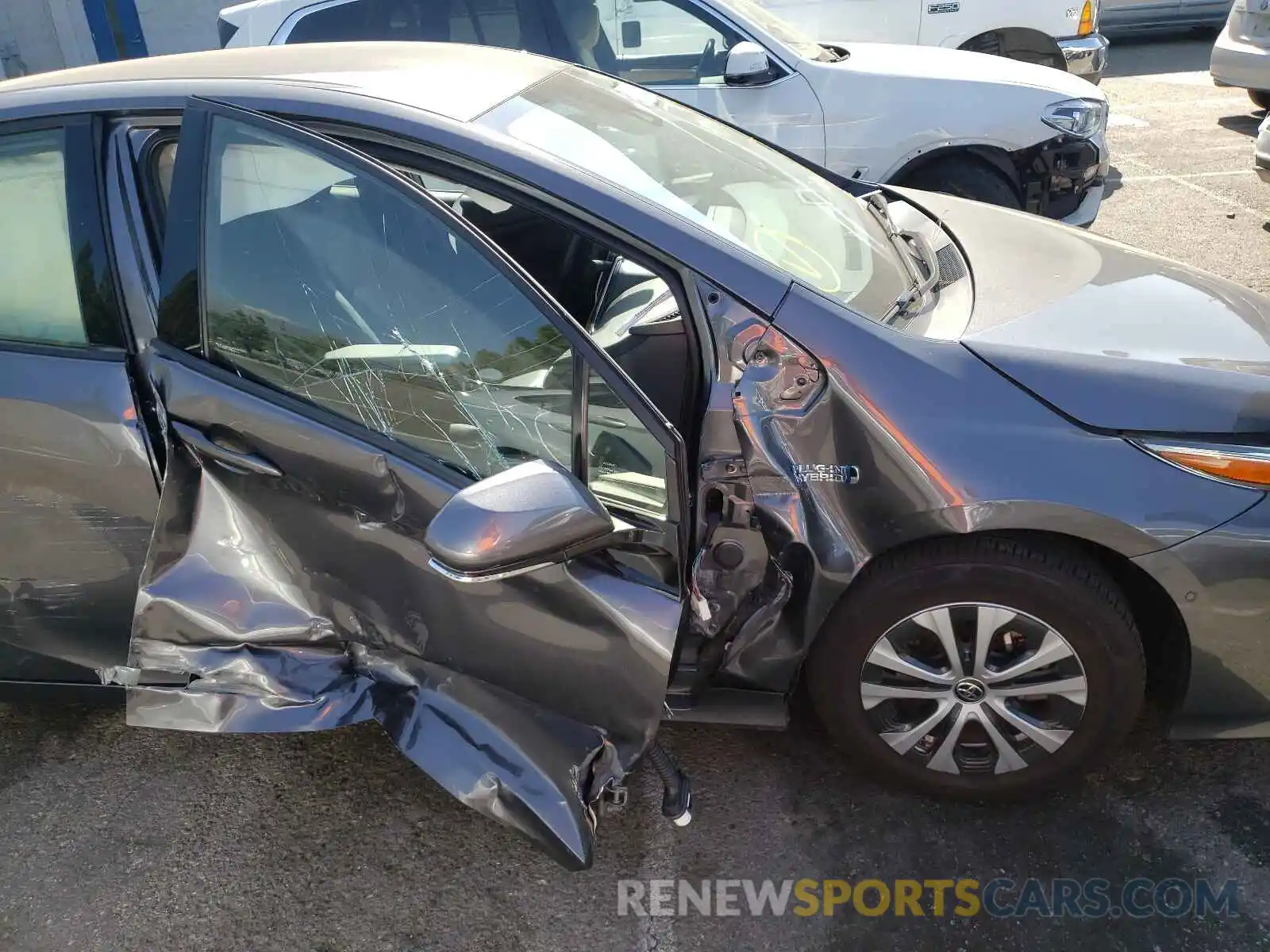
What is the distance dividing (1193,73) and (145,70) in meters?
11.6

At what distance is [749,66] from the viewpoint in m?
5.31

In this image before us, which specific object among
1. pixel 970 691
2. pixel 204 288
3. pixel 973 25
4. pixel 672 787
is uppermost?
pixel 204 288

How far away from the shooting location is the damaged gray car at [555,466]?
212 cm

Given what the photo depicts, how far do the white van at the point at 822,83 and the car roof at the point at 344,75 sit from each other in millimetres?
2753

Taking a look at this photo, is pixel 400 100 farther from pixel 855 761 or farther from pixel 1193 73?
Result: pixel 1193 73

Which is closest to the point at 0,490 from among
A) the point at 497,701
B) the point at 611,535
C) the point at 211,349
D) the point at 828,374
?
the point at 211,349

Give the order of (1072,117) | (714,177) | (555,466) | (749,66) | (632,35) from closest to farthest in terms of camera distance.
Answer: (555,466), (714,177), (1072,117), (749,66), (632,35)

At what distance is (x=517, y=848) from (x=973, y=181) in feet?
13.6

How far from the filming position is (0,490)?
7.80 ft

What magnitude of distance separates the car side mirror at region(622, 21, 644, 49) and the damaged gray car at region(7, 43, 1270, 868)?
136 inches

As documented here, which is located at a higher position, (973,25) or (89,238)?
(89,238)

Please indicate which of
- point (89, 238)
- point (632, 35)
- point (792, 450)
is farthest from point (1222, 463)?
point (632, 35)

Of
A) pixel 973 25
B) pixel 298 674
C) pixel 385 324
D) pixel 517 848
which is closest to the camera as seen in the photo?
pixel 385 324

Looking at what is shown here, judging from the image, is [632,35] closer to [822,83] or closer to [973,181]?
[822,83]
